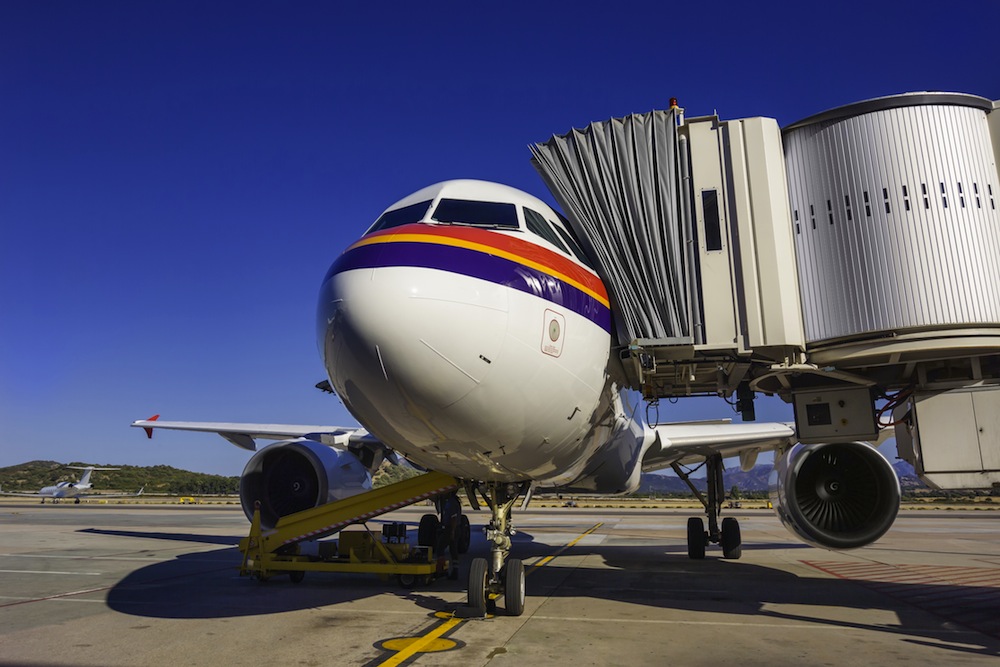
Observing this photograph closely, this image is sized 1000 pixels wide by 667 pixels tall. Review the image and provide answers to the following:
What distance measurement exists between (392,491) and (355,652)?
414 centimetres

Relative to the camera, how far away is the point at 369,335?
185 inches

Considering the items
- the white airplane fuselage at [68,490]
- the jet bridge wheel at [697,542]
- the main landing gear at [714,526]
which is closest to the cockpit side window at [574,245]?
the main landing gear at [714,526]

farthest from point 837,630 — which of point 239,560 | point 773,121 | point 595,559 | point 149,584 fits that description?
point 239,560

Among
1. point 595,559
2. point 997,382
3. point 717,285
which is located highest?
point 717,285

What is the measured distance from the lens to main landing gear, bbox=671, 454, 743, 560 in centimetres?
1323

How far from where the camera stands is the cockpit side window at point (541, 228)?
6.39m

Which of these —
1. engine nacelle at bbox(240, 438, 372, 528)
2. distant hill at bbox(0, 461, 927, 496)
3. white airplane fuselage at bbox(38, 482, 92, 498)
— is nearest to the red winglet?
engine nacelle at bbox(240, 438, 372, 528)

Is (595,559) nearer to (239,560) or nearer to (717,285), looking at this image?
(239,560)

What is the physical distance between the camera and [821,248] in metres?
6.39

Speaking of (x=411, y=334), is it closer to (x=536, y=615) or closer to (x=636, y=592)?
(x=536, y=615)

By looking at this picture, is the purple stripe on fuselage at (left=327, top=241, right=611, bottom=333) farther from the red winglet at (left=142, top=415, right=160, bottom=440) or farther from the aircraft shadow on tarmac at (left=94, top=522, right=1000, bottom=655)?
the red winglet at (left=142, top=415, right=160, bottom=440)

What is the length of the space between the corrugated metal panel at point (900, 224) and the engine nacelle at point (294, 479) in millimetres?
7811

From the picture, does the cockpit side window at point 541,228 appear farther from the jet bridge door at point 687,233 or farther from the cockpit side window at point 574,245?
the jet bridge door at point 687,233

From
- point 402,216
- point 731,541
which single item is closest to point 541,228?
point 402,216
